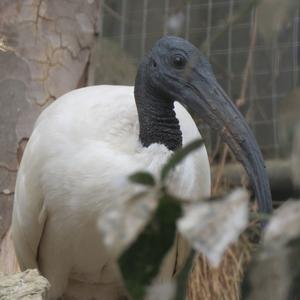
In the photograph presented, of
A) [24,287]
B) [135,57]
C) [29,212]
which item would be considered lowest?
[24,287]

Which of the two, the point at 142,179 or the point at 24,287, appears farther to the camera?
the point at 24,287

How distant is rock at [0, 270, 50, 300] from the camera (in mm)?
1989

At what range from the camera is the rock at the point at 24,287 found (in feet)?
6.53

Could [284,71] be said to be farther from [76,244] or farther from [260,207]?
[260,207]

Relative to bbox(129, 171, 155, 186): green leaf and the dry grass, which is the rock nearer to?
bbox(129, 171, 155, 186): green leaf

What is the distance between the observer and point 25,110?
10.3 feet

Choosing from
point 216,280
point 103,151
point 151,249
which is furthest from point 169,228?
point 216,280

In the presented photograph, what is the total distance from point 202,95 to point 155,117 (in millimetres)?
209

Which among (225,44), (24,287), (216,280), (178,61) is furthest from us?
(225,44)

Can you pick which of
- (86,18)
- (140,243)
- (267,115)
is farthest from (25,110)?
(140,243)

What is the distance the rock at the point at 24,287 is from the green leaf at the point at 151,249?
1311mm

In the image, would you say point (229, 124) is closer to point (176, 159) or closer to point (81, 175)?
point (81, 175)

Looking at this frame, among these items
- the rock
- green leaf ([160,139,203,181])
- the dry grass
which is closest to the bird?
the rock

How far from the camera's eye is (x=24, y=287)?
2.03 meters
